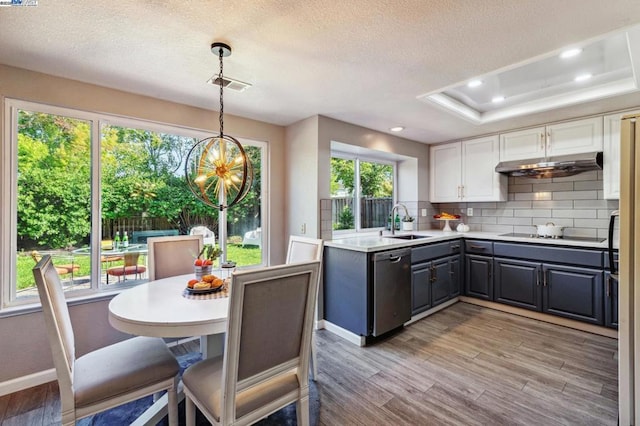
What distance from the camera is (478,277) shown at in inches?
143

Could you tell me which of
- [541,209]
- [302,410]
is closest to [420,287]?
[541,209]

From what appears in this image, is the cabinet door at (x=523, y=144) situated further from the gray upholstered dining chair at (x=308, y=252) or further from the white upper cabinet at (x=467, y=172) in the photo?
the gray upholstered dining chair at (x=308, y=252)

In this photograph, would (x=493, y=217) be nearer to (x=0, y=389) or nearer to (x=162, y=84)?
(x=162, y=84)

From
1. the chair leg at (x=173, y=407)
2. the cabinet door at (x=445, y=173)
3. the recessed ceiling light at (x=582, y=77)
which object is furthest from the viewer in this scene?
the cabinet door at (x=445, y=173)

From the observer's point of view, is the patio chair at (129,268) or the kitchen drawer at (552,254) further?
the kitchen drawer at (552,254)

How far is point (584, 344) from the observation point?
8.74 ft

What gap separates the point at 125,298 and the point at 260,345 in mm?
999

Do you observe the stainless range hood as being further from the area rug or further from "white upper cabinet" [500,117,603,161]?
the area rug

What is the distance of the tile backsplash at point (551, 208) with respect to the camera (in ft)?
10.7

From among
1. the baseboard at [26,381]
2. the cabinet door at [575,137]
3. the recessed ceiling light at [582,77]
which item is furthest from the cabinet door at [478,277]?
the baseboard at [26,381]

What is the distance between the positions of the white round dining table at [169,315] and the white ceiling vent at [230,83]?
1.48 meters

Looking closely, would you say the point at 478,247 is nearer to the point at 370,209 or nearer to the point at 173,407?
the point at 370,209

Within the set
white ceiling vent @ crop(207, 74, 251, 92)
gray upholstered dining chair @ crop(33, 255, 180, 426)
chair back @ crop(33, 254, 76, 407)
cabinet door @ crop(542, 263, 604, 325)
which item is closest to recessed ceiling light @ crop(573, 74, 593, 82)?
cabinet door @ crop(542, 263, 604, 325)

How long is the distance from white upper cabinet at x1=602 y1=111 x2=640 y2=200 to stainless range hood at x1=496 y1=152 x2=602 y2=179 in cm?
7
